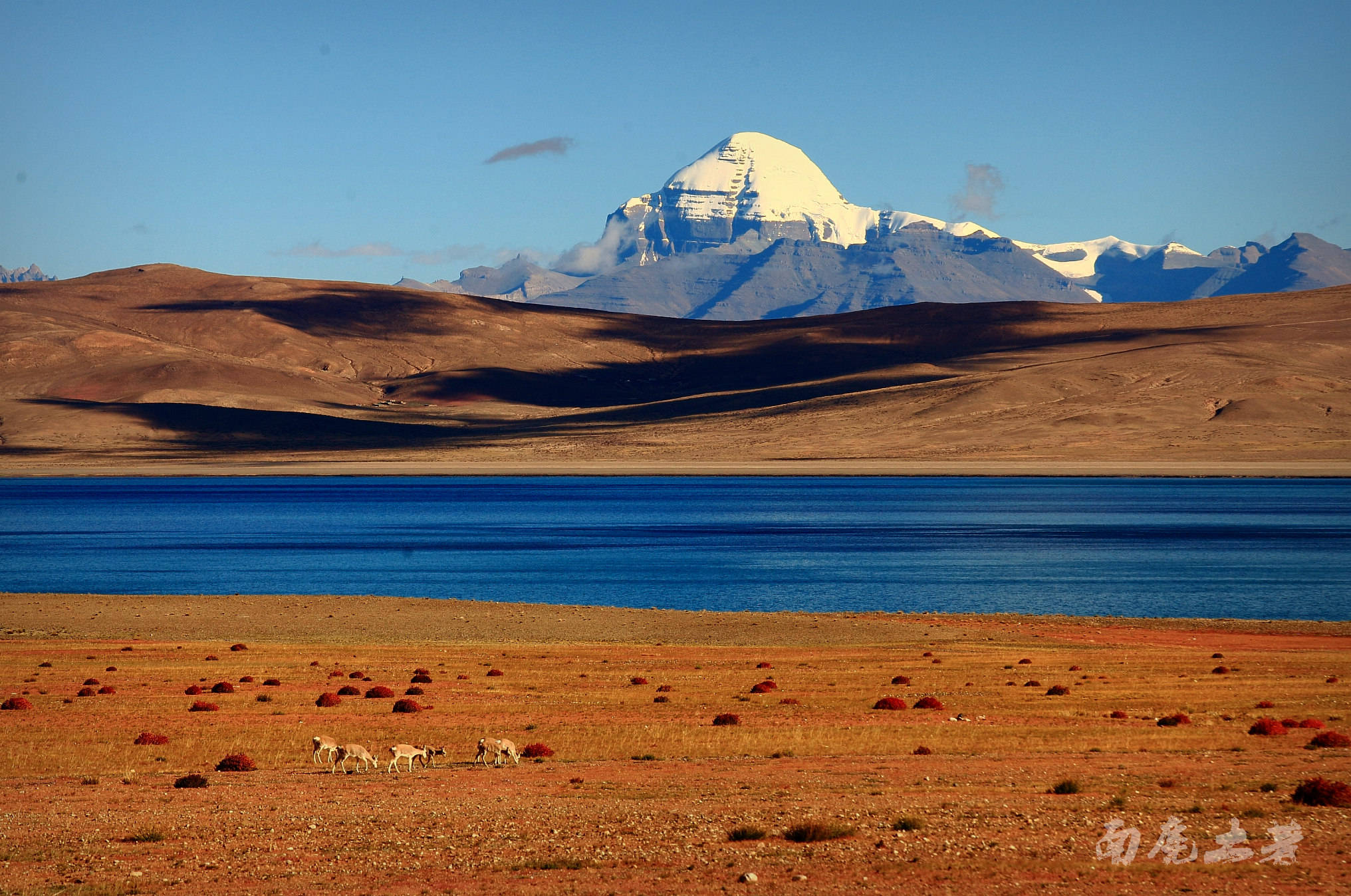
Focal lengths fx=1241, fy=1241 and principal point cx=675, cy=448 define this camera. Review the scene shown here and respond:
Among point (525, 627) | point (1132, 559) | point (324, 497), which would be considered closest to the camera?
point (525, 627)

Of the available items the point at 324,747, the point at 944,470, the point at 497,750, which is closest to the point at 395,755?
the point at 324,747

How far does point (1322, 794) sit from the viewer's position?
16328 mm

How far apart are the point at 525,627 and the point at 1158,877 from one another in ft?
118

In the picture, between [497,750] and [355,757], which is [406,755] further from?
[497,750]

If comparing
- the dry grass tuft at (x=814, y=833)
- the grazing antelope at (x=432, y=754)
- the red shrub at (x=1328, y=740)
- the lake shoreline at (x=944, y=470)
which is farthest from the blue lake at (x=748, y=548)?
the dry grass tuft at (x=814, y=833)

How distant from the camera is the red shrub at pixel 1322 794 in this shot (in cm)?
1619

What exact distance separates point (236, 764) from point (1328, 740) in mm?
19138

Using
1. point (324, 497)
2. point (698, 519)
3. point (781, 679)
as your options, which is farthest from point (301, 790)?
point (324, 497)

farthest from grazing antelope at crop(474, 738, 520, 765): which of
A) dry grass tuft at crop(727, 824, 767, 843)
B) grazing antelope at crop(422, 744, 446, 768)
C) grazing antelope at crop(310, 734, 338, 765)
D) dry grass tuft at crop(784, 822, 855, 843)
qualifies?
dry grass tuft at crop(784, 822, 855, 843)

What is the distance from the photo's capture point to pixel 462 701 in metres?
29.1

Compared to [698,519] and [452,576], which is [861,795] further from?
[698,519]

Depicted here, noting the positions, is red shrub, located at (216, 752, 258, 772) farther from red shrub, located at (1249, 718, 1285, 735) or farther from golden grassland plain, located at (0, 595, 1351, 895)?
red shrub, located at (1249, 718, 1285, 735)

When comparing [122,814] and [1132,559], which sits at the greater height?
[122,814]

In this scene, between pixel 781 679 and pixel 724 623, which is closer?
pixel 781 679
